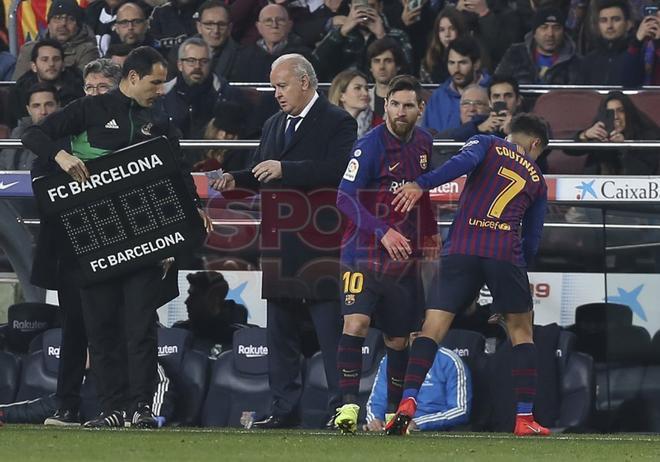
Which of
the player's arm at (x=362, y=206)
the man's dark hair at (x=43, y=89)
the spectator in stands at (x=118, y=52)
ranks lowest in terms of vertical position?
the player's arm at (x=362, y=206)

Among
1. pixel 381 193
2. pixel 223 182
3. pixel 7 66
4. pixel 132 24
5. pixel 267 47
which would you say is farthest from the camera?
pixel 7 66

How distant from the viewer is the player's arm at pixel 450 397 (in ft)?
34.0

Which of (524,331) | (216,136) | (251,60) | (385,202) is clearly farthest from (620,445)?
(251,60)

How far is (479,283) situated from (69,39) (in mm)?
6634

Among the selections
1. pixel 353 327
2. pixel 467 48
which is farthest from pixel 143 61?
pixel 467 48

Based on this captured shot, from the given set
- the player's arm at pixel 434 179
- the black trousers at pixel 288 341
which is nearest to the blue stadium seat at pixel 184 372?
the black trousers at pixel 288 341

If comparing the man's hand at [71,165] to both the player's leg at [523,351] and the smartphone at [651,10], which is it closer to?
the player's leg at [523,351]

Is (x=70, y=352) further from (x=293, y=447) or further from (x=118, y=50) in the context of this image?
(x=118, y=50)

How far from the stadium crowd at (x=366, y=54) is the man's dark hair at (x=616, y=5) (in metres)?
0.01

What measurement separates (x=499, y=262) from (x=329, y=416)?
6.14ft

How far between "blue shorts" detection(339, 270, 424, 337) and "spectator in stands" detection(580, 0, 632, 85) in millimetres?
4600

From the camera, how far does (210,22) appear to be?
13.8 m

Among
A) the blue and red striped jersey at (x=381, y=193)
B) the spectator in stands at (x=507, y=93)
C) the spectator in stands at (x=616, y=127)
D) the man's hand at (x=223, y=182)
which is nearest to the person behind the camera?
the blue and red striped jersey at (x=381, y=193)

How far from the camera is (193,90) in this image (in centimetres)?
1289
